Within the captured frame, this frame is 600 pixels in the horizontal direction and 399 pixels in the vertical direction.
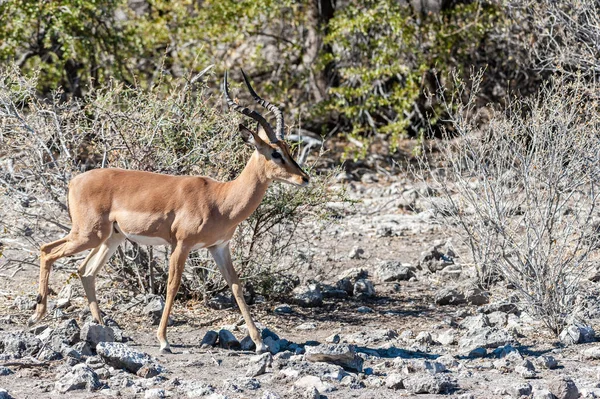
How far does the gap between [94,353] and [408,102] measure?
9562 millimetres

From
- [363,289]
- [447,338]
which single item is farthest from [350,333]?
[363,289]

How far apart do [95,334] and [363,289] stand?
331cm

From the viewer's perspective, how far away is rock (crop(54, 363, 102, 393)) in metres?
6.46

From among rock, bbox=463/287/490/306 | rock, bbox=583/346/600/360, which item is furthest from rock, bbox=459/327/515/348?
rock, bbox=463/287/490/306

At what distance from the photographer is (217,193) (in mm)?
7883

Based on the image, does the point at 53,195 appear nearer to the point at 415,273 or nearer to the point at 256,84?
the point at 415,273

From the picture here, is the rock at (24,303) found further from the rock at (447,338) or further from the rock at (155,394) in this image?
the rock at (447,338)

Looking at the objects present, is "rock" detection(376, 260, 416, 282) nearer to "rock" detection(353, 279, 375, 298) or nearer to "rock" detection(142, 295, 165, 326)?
"rock" detection(353, 279, 375, 298)

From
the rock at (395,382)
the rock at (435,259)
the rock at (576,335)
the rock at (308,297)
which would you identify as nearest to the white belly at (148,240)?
the rock at (308,297)

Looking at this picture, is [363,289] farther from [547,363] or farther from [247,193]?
[547,363]

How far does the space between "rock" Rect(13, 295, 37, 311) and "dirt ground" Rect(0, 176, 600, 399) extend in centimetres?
6

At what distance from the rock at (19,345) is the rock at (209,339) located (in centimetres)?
127

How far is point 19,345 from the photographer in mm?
7301

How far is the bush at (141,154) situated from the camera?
346 inches
